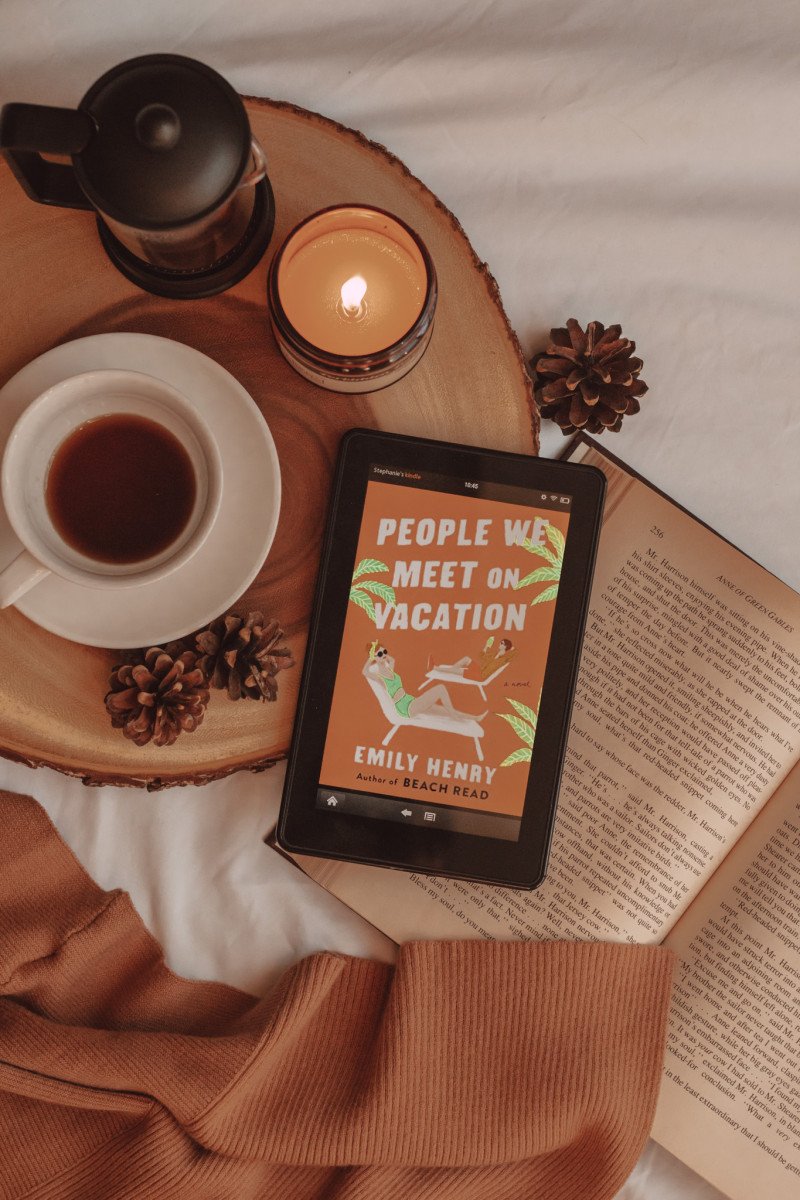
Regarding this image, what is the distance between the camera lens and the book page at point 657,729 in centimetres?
76

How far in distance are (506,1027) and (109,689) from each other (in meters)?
0.42

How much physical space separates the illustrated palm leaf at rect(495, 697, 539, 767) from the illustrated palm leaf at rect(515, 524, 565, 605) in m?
0.08

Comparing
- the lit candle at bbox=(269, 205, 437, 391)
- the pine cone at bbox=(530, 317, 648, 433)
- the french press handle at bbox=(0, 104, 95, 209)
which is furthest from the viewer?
the pine cone at bbox=(530, 317, 648, 433)

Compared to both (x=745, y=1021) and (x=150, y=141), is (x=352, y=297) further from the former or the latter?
(x=745, y=1021)

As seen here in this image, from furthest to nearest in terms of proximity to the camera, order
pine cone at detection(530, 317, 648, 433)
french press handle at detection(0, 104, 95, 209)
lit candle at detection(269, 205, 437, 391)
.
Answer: pine cone at detection(530, 317, 648, 433)
lit candle at detection(269, 205, 437, 391)
french press handle at detection(0, 104, 95, 209)

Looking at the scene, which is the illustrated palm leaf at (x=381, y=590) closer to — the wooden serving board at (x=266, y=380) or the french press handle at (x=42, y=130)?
the wooden serving board at (x=266, y=380)

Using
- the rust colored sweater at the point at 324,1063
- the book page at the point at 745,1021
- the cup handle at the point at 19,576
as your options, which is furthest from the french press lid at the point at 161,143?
the book page at the point at 745,1021

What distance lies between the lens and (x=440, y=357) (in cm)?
67

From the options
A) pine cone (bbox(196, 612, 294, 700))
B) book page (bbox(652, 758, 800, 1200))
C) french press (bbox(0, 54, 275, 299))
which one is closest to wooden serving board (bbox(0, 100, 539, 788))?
pine cone (bbox(196, 612, 294, 700))

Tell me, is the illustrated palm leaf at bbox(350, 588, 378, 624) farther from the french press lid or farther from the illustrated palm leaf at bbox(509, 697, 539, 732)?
the french press lid

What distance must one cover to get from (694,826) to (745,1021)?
0.16 meters

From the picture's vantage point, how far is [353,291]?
66 cm

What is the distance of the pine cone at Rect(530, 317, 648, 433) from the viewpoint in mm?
734

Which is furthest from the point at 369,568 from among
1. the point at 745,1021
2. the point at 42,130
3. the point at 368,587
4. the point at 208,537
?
the point at 745,1021
